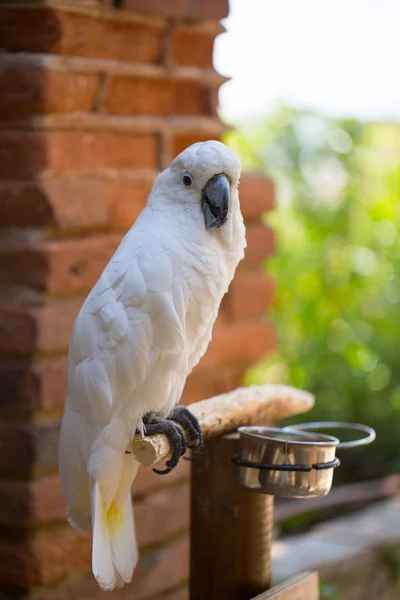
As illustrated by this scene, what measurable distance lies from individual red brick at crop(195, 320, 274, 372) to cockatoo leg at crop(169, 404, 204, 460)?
0.56 meters

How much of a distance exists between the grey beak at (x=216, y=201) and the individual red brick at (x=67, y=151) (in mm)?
458

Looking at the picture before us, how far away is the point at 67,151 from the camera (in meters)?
1.87

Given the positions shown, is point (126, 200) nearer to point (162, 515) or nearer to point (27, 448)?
point (27, 448)

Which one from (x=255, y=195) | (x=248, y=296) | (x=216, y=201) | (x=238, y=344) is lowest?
(x=238, y=344)

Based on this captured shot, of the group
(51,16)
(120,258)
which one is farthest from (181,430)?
(51,16)

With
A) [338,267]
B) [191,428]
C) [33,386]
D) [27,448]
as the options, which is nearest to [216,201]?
[191,428]

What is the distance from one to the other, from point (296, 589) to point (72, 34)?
47.1 inches

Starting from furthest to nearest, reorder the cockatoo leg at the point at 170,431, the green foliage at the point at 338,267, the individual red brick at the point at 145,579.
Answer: the green foliage at the point at 338,267 → the individual red brick at the point at 145,579 → the cockatoo leg at the point at 170,431

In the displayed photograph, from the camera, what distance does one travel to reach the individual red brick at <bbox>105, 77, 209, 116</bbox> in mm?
1973

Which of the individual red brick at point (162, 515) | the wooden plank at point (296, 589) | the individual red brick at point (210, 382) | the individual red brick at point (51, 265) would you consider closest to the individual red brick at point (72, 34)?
the individual red brick at point (51, 265)

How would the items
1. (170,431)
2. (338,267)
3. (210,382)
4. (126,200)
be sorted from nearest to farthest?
1. (170,431)
2. (126,200)
3. (210,382)
4. (338,267)

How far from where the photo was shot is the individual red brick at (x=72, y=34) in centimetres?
181

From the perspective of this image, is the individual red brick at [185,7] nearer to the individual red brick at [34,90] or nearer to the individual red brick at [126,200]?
the individual red brick at [34,90]

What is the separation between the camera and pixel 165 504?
2.12 meters
